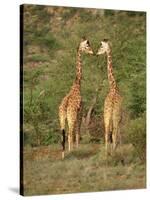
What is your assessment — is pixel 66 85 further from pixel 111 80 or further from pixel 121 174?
pixel 121 174

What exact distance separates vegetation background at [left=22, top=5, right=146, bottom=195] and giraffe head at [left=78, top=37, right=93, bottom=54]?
2.1 inches

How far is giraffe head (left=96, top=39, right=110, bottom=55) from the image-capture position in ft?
22.7

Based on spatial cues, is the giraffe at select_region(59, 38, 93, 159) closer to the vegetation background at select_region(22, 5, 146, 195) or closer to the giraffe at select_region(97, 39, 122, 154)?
the vegetation background at select_region(22, 5, 146, 195)

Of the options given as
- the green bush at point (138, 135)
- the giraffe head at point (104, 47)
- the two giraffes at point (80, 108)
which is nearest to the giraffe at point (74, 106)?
the two giraffes at point (80, 108)

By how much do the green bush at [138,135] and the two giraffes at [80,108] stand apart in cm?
13

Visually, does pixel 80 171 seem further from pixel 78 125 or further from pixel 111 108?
pixel 111 108

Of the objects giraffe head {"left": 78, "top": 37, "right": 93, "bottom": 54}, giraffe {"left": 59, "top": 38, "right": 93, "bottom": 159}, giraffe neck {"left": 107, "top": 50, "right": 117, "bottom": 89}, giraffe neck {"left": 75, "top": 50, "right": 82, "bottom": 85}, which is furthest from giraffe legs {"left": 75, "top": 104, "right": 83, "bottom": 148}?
giraffe head {"left": 78, "top": 37, "right": 93, "bottom": 54}

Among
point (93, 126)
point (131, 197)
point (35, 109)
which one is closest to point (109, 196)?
point (131, 197)

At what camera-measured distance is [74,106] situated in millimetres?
6820

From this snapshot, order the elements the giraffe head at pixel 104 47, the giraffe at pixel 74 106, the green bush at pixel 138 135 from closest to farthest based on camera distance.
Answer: the giraffe at pixel 74 106 < the giraffe head at pixel 104 47 < the green bush at pixel 138 135

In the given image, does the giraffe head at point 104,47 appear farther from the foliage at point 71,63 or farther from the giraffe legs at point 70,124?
the giraffe legs at point 70,124

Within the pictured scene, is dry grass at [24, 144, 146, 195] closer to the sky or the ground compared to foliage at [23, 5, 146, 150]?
closer to the ground

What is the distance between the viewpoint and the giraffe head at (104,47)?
22.7ft

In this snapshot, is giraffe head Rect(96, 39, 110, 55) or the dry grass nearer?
the dry grass
